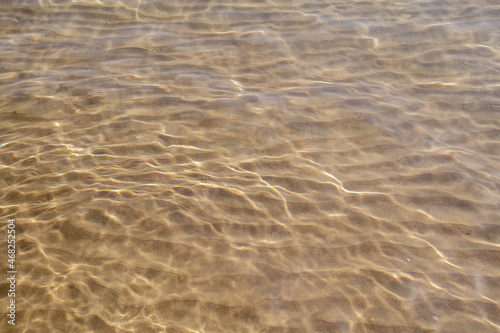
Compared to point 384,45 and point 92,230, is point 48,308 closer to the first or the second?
point 92,230

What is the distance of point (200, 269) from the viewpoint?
9.21 ft

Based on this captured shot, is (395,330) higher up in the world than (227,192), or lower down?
lower down

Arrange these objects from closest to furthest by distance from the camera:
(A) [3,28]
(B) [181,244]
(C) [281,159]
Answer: (B) [181,244], (C) [281,159], (A) [3,28]

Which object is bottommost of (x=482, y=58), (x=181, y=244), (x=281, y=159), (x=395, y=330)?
(x=395, y=330)

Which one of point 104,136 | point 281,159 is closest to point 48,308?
point 104,136

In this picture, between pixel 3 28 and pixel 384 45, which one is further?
pixel 3 28

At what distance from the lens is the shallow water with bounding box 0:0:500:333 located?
2652 millimetres

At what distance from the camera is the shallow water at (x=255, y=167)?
8.70 feet

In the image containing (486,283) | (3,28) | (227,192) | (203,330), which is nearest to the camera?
(203,330)

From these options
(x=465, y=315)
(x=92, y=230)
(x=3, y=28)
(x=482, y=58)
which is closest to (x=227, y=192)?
(x=92, y=230)

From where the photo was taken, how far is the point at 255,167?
3598 mm

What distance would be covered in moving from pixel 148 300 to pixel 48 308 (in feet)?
1.80

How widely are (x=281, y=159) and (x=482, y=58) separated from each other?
2.61 m

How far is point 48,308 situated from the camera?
257 cm
